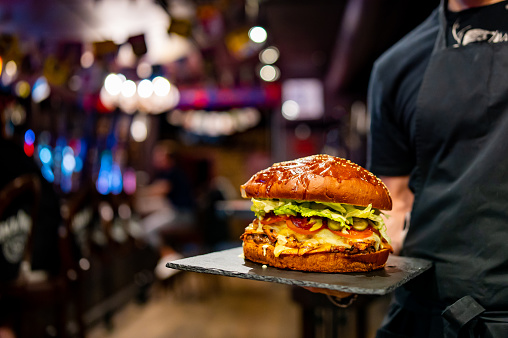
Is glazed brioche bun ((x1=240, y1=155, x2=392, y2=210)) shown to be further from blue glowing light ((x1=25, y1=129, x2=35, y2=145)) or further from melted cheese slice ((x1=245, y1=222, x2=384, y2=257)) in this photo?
blue glowing light ((x1=25, y1=129, x2=35, y2=145))

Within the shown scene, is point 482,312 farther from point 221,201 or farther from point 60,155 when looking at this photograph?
point 60,155

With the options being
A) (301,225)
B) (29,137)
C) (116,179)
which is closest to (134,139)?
(116,179)

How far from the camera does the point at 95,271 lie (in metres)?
4.68

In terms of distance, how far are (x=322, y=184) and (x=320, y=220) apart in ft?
0.40

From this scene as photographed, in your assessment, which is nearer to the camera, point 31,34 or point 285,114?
point 31,34

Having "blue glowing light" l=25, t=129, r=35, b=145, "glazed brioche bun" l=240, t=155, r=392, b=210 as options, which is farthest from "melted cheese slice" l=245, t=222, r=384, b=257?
"blue glowing light" l=25, t=129, r=35, b=145

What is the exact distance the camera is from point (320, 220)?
5.04 ft

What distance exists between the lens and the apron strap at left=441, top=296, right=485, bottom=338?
4.41 feet

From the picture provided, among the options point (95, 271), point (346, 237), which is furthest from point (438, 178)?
point (95, 271)

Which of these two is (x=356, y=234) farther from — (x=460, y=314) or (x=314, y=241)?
(x=460, y=314)

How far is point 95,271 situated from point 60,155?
355 centimetres

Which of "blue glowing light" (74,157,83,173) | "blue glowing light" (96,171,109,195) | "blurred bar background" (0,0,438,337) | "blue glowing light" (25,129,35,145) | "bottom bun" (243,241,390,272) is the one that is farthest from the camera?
"blue glowing light" (96,171,109,195)

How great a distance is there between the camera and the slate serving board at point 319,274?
1.21 metres

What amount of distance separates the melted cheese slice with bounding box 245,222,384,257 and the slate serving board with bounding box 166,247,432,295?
8cm
